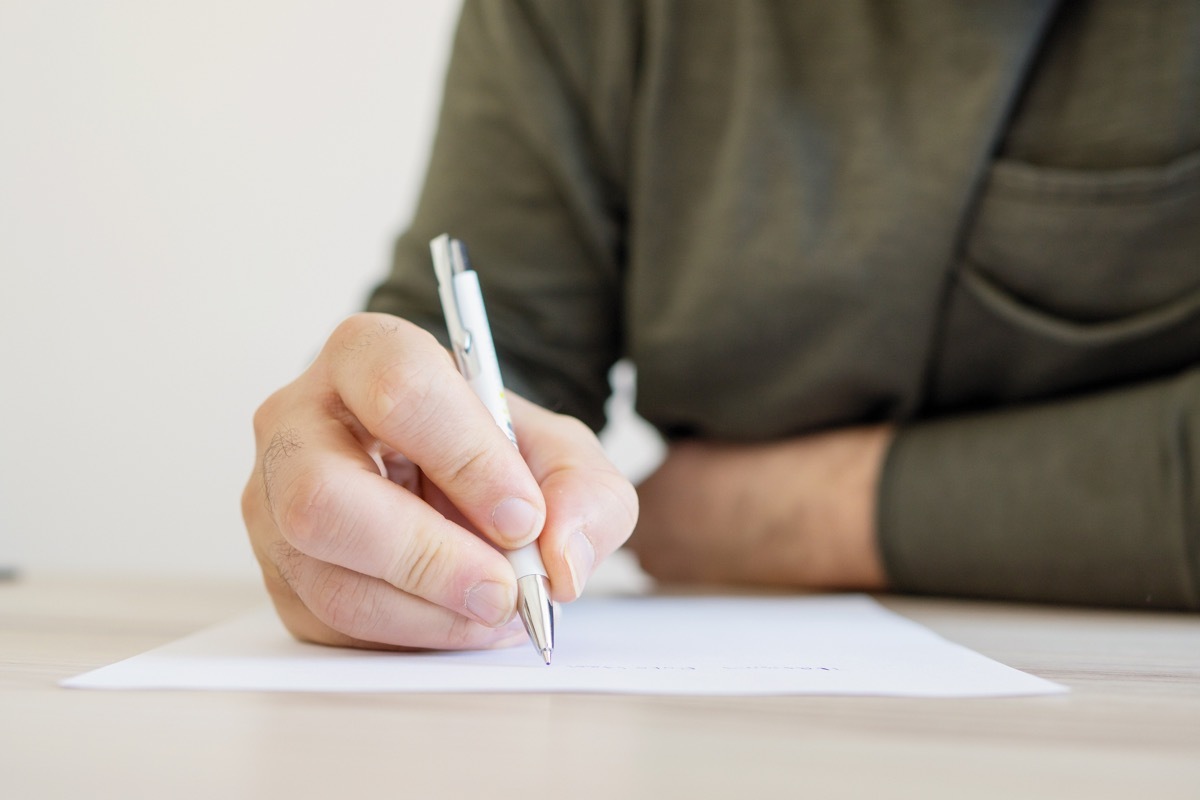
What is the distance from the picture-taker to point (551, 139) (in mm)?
757

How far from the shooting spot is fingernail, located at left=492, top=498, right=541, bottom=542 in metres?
0.38

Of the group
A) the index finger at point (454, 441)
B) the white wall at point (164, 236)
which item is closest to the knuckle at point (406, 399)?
the index finger at point (454, 441)

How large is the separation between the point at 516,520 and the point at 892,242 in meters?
0.42

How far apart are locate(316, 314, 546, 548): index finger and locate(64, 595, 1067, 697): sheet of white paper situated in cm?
5

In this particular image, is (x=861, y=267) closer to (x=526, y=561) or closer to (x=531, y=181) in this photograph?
(x=531, y=181)

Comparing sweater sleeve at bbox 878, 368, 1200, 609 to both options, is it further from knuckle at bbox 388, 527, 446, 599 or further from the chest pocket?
knuckle at bbox 388, 527, 446, 599

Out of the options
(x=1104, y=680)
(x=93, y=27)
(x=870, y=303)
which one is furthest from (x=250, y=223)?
(x=1104, y=680)

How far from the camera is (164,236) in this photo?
71.2 inches

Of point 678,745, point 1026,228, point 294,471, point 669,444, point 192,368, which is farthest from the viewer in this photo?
point 192,368

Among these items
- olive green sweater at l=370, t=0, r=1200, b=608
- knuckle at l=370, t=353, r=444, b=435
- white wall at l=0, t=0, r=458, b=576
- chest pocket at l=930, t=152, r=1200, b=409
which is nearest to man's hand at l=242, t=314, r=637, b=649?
A: knuckle at l=370, t=353, r=444, b=435

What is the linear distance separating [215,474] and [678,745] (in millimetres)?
1716

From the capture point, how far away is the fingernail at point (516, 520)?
376 mm

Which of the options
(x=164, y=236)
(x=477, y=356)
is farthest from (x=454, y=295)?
(x=164, y=236)

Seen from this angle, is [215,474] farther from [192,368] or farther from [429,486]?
[429,486]
